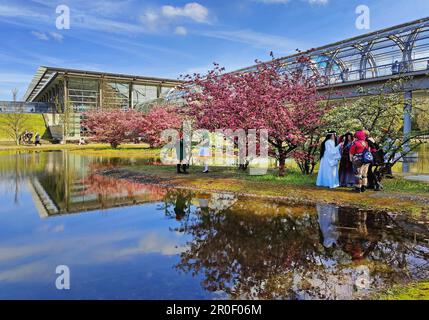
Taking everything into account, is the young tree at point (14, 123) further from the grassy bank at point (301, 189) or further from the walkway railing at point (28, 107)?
the grassy bank at point (301, 189)

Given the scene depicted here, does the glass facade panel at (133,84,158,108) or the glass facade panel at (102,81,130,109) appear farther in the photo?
the glass facade panel at (133,84,158,108)

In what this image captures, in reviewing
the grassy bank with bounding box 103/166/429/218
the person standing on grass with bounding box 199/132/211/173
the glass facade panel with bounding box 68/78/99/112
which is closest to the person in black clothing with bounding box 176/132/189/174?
the grassy bank with bounding box 103/166/429/218

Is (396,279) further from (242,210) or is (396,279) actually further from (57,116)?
(57,116)

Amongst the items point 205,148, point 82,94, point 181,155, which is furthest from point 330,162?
point 82,94

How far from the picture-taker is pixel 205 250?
523 centimetres

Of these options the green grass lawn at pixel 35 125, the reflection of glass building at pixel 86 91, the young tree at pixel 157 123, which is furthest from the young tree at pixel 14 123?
the young tree at pixel 157 123

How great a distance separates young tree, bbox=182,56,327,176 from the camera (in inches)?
446

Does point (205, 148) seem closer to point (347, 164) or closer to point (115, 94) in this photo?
point (347, 164)

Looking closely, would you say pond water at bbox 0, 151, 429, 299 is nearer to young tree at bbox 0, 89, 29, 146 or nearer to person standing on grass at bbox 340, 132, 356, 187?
person standing on grass at bbox 340, 132, 356, 187

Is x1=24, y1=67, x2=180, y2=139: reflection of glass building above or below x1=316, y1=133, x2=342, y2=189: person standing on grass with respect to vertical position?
above

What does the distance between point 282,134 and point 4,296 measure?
30.3 feet

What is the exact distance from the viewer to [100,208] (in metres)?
8.49

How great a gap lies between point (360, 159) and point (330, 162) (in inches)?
44.3
